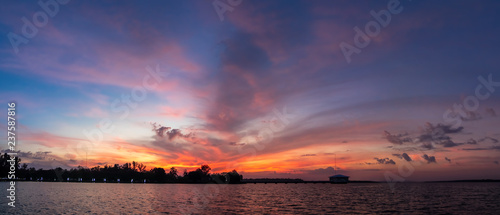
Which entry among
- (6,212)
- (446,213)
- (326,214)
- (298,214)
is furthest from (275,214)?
(6,212)

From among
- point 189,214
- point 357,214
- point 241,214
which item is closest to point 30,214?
point 189,214

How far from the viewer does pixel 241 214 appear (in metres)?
66.8

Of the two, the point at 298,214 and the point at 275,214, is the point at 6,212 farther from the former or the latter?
the point at 298,214

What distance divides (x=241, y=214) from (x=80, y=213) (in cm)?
3385

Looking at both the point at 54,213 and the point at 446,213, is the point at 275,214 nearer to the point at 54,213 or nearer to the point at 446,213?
the point at 446,213

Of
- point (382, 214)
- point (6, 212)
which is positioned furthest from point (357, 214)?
point (6, 212)

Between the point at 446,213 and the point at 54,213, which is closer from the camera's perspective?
the point at 54,213

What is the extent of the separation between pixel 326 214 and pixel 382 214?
471 inches

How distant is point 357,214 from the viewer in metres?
67.4

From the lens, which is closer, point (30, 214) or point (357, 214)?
point (30, 214)

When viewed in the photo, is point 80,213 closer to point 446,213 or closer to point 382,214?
point 382,214

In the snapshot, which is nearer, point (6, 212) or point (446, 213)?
point (6, 212)

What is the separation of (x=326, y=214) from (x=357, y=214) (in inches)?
259

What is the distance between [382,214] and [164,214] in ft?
152
